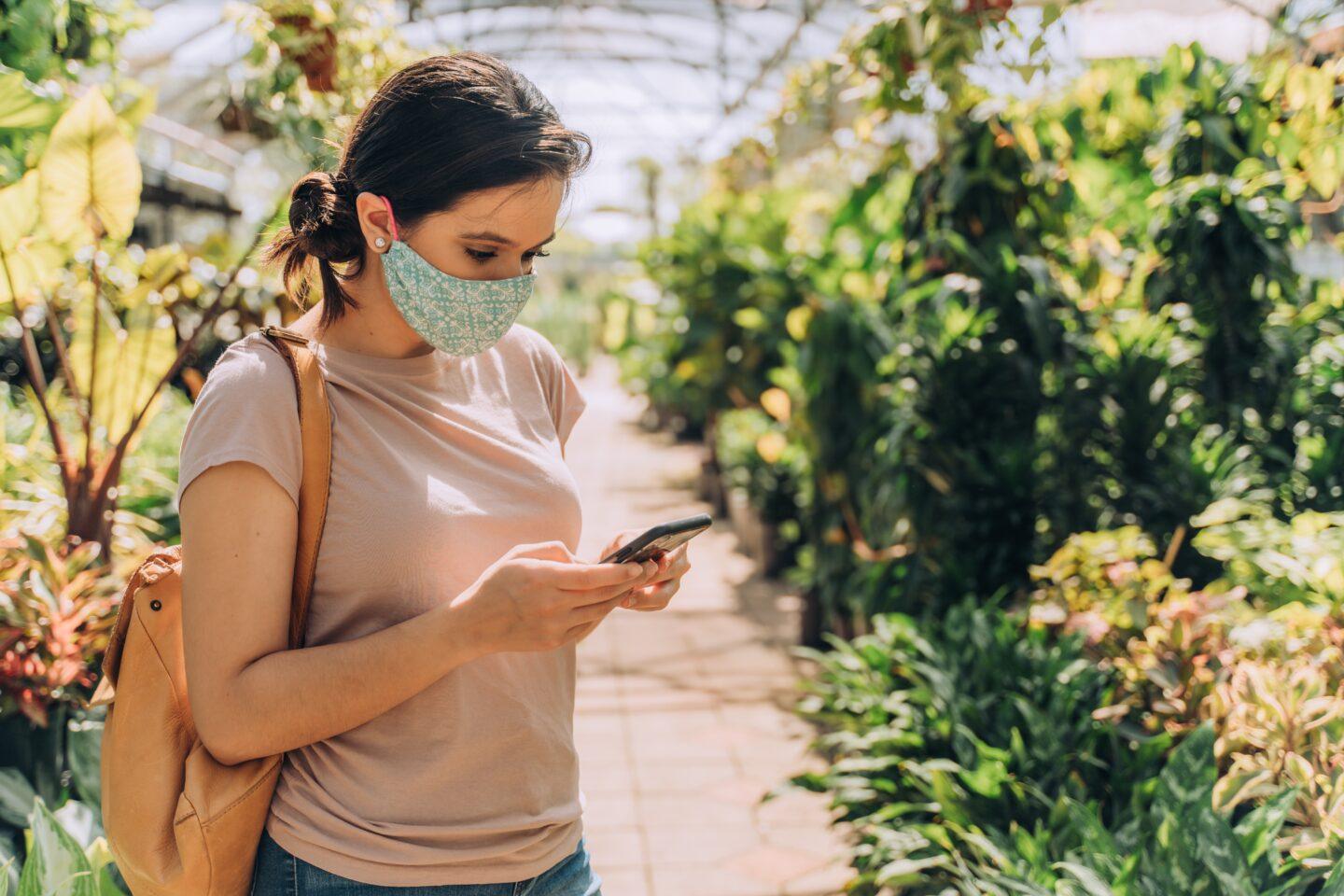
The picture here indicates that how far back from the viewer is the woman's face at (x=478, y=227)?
1176 millimetres

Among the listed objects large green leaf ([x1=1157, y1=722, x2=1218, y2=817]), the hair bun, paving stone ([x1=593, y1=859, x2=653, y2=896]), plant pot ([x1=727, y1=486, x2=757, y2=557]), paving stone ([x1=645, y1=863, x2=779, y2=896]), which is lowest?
plant pot ([x1=727, y1=486, x2=757, y2=557])

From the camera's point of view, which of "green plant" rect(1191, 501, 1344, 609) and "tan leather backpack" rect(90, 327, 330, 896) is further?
"green plant" rect(1191, 501, 1344, 609)

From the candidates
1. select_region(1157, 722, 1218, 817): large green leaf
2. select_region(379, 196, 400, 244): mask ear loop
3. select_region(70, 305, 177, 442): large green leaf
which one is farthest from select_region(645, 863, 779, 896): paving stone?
select_region(379, 196, 400, 244): mask ear loop

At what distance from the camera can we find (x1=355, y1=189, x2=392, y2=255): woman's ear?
3.91 ft

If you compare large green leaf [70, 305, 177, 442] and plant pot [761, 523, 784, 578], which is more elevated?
large green leaf [70, 305, 177, 442]

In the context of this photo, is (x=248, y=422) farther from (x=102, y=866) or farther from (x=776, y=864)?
(x=776, y=864)

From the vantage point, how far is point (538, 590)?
103cm

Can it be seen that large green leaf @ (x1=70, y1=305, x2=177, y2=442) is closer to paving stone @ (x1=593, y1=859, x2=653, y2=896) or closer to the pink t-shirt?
paving stone @ (x1=593, y1=859, x2=653, y2=896)

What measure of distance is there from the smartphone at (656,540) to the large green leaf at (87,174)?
1517 millimetres

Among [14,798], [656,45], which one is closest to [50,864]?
[14,798]

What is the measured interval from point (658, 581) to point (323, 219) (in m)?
0.54

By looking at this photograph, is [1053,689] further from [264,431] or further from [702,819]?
[264,431]

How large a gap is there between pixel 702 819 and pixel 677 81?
17.3 m

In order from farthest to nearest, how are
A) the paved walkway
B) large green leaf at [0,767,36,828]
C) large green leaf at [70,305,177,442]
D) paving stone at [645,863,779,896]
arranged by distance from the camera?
1. the paved walkway
2. paving stone at [645,863,779,896]
3. large green leaf at [70,305,177,442]
4. large green leaf at [0,767,36,828]
